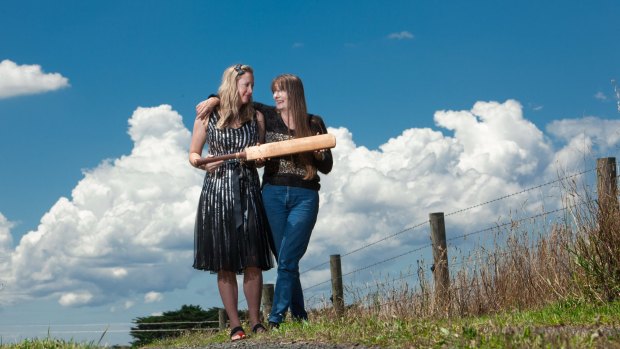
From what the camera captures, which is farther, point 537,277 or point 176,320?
point 176,320

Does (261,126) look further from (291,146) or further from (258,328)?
(258,328)

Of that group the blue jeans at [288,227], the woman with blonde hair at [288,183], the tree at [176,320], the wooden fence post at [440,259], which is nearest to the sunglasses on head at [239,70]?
the woman with blonde hair at [288,183]

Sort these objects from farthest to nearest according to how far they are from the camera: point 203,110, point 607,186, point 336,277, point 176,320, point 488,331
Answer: point 176,320 < point 336,277 < point 607,186 < point 203,110 < point 488,331

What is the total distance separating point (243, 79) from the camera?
7734mm

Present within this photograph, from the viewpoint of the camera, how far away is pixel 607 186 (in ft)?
29.1

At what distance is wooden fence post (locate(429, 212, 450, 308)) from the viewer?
941 centimetres

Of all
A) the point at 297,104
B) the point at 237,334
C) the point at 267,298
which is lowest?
the point at 237,334

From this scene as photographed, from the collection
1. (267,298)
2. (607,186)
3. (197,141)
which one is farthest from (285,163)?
(267,298)

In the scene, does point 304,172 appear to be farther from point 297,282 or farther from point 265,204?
point 297,282

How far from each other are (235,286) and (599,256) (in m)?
3.74

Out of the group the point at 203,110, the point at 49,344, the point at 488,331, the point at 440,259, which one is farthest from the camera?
the point at 440,259

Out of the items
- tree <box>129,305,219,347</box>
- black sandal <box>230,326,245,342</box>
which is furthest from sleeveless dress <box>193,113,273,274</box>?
tree <box>129,305,219,347</box>

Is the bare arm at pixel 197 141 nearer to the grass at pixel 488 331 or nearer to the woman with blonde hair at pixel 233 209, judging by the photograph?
the woman with blonde hair at pixel 233 209

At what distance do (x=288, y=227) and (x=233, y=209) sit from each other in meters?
0.55
